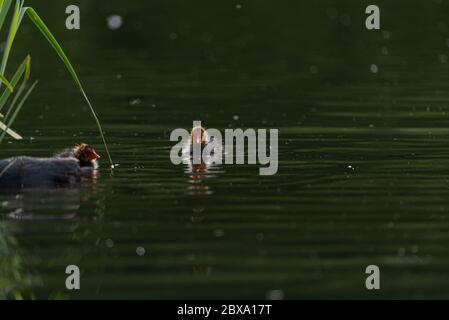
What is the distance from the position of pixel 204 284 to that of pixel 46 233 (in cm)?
212

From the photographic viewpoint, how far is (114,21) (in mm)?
31656

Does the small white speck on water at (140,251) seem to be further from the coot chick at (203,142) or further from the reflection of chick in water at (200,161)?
the coot chick at (203,142)

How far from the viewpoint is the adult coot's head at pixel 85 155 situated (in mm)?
13766

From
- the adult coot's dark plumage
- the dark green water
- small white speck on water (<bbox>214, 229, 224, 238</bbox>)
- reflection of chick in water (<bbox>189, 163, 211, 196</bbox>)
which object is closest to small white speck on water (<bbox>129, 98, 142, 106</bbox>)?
the dark green water

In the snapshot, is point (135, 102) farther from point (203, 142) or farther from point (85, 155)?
point (85, 155)

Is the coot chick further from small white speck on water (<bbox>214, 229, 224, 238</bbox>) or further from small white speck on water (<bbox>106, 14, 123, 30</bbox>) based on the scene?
small white speck on water (<bbox>106, 14, 123, 30</bbox>)

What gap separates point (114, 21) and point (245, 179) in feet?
63.0

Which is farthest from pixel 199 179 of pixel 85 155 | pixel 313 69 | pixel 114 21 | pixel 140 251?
pixel 114 21

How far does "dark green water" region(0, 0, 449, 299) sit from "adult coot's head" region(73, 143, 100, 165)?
169 millimetres

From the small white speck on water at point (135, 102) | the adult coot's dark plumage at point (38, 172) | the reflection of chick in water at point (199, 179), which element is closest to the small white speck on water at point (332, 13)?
the small white speck on water at point (135, 102)

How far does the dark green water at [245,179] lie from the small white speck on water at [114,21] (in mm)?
2155

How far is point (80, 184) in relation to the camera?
1287 cm
